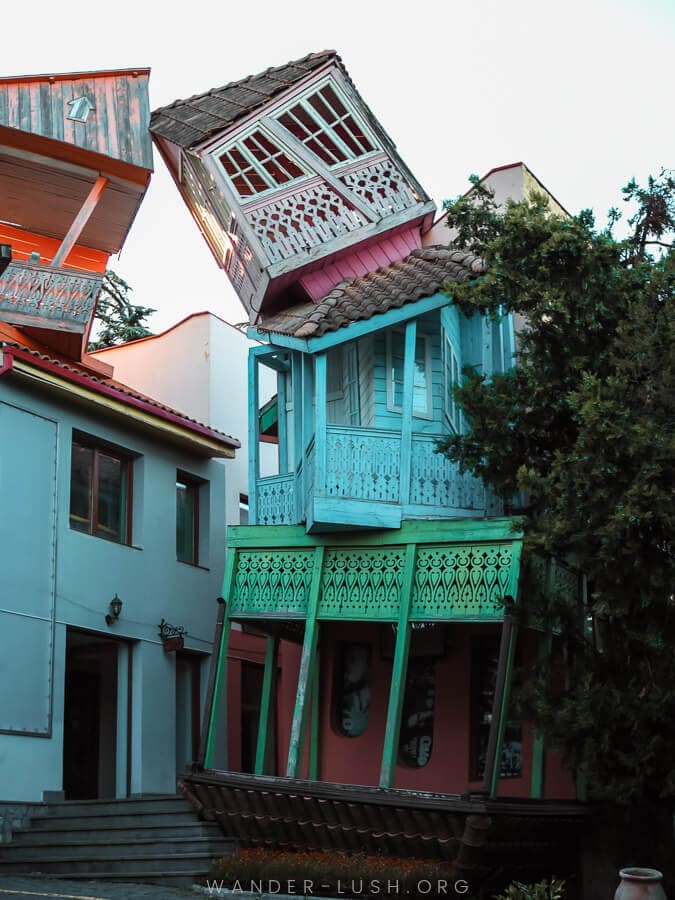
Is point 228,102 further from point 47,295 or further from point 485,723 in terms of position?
point 485,723

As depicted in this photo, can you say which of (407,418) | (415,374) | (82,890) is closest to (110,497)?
(415,374)

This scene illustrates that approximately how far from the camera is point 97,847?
13000 millimetres

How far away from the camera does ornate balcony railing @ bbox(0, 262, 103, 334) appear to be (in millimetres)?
16938

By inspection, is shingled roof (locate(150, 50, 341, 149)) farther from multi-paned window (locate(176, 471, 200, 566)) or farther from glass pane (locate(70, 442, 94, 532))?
multi-paned window (locate(176, 471, 200, 566))

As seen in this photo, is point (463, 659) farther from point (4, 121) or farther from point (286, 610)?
point (4, 121)

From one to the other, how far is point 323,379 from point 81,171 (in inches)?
263

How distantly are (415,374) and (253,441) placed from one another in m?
2.15

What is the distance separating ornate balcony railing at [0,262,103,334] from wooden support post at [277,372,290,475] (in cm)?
310

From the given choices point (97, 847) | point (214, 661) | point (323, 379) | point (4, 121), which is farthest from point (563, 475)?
point (4, 121)

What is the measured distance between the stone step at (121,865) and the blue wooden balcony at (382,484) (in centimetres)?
368

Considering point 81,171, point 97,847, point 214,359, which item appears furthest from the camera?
point 214,359

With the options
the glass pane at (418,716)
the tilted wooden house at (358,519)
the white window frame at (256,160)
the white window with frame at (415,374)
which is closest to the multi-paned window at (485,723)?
the tilted wooden house at (358,519)

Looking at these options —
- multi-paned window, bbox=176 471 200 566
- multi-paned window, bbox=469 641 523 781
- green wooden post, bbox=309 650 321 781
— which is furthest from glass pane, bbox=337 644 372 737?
multi-paned window, bbox=176 471 200 566

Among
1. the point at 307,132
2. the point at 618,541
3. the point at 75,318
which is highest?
the point at 307,132
